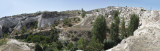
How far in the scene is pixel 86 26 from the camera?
8938 centimetres

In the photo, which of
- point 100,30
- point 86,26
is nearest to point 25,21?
point 86,26

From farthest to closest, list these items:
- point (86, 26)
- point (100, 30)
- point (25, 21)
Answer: point (25, 21) → point (86, 26) → point (100, 30)

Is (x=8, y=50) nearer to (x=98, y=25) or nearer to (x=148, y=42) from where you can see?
(x=98, y=25)

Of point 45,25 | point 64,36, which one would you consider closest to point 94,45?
point 64,36

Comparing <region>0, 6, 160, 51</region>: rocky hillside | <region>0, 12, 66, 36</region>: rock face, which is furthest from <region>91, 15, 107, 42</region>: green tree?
<region>0, 12, 66, 36</region>: rock face

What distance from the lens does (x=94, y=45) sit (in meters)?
49.4

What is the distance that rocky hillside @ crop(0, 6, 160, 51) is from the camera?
34.2 m

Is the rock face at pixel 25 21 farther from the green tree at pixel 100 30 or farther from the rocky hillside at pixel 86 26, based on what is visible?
the green tree at pixel 100 30

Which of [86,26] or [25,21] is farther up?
[25,21]

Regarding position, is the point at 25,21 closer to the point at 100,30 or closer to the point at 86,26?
the point at 86,26

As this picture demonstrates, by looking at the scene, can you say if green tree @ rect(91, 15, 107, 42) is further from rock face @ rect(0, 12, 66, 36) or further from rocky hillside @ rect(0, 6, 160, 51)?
rock face @ rect(0, 12, 66, 36)

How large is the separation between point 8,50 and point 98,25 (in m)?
30.3

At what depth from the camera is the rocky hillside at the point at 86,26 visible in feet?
112

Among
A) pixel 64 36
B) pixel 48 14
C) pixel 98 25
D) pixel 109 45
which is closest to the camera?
pixel 109 45
